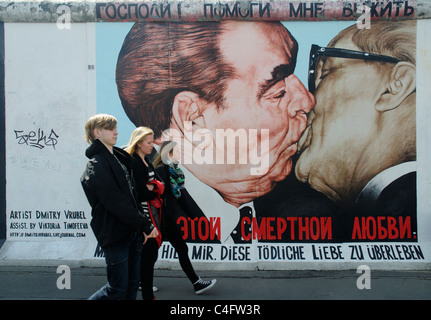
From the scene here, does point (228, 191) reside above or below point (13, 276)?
above

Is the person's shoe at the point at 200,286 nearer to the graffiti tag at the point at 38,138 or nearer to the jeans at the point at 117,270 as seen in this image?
the jeans at the point at 117,270

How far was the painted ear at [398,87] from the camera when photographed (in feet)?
17.5

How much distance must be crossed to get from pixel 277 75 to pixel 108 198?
129 inches

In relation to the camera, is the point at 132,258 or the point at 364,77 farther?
the point at 364,77

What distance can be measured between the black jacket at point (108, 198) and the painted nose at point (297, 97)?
2964 millimetres

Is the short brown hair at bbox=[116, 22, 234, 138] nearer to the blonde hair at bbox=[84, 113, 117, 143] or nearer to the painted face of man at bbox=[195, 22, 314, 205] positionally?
the painted face of man at bbox=[195, 22, 314, 205]

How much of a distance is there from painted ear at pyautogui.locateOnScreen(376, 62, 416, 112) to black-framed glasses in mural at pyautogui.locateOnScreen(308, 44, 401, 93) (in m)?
0.24

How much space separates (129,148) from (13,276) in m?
2.48

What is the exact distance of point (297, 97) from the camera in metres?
5.45

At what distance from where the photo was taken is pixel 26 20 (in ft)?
18.1

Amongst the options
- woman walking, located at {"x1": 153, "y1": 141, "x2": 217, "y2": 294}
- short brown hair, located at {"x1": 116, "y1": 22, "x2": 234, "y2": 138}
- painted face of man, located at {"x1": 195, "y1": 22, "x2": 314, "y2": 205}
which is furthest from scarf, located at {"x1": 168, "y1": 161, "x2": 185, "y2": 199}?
short brown hair, located at {"x1": 116, "y1": 22, "x2": 234, "y2": 138}

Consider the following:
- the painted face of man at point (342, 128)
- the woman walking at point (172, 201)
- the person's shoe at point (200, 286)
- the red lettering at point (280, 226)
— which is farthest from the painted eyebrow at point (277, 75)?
the person's shoe at point (200, 286)
